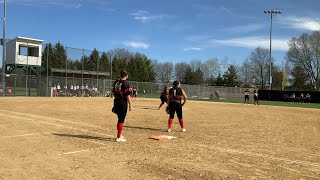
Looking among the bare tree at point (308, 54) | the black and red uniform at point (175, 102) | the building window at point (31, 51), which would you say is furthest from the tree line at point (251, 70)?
the black and red uniform at point (175, 102)

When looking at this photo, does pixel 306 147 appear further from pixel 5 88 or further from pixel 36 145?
pixel 5 88

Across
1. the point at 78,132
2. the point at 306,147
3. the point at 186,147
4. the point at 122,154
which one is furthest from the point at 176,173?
the point at 78,132

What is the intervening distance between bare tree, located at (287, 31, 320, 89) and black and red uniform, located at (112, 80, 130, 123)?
3379 inches

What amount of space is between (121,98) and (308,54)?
88.3 meters

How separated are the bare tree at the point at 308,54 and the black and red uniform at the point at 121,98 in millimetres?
85821

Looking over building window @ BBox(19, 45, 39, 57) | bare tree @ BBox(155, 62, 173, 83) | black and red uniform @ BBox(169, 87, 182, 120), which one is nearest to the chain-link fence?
building window @ BBox(19, 45, 39, 57)

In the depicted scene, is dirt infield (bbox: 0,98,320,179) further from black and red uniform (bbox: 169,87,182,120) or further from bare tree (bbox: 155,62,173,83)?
bare tree (bbox: 155,62,173,83)

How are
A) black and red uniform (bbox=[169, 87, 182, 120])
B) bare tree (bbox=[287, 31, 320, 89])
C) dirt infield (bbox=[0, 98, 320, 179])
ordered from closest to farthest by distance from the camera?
dirt infield (bbox=[0, 98, 320, 179])
black and red uniform (bbox=[169, 87, 182, 120])
bare tree (bbox=[287, 31, 320, 89])

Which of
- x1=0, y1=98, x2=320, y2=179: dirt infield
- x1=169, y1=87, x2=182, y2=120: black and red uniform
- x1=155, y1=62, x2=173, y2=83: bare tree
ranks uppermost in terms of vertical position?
x1=155, y1=62, x2=173, y2=83: bare tree

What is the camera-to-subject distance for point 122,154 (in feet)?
27.4

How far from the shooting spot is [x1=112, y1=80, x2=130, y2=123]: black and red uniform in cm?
1016

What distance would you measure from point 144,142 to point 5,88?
35531 mm

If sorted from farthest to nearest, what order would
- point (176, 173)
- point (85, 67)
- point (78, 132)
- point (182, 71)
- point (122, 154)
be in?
point (182, 71), point (85, 67), point (78, 132), point (122, 154), point (176, 173)

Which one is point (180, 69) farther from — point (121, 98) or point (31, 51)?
point (121, 98)
